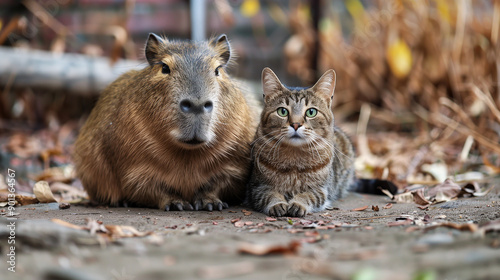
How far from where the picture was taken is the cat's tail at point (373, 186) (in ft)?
13.3

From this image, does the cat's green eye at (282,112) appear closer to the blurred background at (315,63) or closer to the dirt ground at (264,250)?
the dirt ground at (264,250)

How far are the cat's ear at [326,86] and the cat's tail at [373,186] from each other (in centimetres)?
88

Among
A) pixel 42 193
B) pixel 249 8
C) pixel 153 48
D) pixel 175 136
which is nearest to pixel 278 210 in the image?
pixel 175 136

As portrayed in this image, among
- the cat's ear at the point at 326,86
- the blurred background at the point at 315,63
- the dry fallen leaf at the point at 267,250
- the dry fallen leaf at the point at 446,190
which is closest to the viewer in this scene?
the dry fallen leaf at the point at 267,250

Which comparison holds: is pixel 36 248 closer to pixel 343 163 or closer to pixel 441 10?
pixel 343 163

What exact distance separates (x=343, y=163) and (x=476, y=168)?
4.81 feet

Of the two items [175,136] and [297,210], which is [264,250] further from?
[175,136]

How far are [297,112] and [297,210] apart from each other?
668mm

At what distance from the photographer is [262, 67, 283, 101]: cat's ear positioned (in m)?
3.75

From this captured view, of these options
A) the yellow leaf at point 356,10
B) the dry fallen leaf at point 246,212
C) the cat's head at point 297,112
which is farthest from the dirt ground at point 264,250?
the yellow leaf at point 356,10

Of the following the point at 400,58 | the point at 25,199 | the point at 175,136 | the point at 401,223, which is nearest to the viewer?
the point at 401,223

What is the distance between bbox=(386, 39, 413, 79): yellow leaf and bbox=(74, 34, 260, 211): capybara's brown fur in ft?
12.2

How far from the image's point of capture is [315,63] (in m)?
7.97

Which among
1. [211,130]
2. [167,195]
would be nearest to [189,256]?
[211,130]
